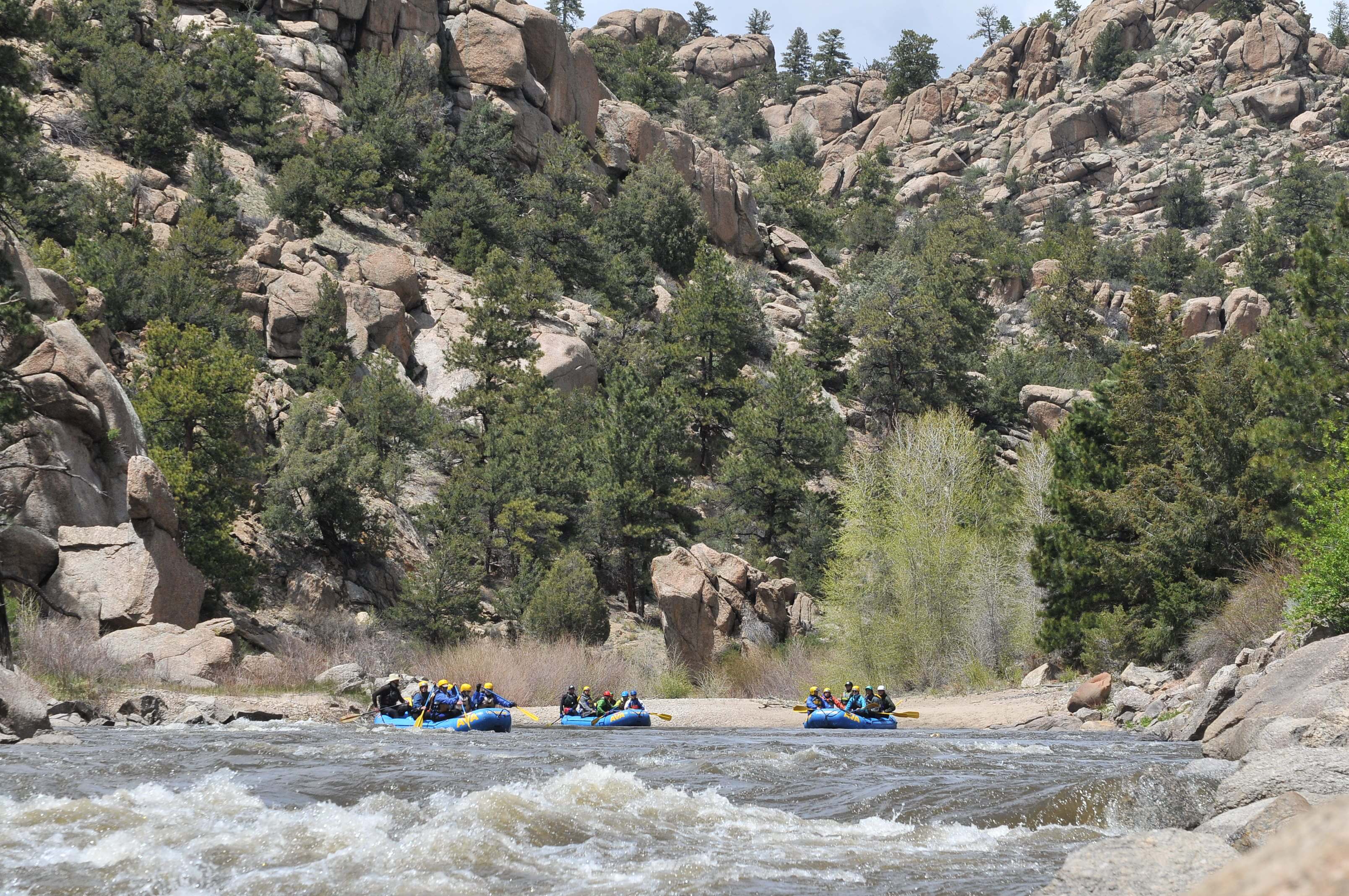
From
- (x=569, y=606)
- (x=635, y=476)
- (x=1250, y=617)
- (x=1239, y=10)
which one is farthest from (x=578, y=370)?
(x=1239, y=10)

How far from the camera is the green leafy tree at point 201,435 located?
102 feet

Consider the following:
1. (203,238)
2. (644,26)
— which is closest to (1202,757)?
(203,238)

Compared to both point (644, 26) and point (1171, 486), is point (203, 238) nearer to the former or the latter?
point (1171, 486)

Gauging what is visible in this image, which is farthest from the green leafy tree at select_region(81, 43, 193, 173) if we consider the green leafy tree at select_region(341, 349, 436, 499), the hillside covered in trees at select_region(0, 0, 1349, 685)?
the green leafy tree at select_region(341, 349, 436, 499)

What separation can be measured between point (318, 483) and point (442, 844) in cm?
2991

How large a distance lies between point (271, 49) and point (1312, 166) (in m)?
71.6

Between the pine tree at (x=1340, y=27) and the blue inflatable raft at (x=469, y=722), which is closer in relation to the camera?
the blue inflatable raft at (x=469, y=722)

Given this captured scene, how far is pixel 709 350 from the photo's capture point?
5306cm

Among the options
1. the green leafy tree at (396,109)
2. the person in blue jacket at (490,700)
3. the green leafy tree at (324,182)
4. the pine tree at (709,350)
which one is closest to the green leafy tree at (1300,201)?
the pine tree at (709,350)

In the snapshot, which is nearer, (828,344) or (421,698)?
(421,698)

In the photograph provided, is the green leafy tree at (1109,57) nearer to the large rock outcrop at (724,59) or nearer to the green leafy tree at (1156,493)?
the large rock outcrop at (724,59)

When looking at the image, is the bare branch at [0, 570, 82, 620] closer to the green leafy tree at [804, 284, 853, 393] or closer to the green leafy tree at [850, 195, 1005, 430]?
the green leafy tree at [850, 195, 1005, 430]

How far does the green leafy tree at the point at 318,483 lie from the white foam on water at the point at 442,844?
2646cm

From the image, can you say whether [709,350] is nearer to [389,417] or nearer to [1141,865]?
[389,417]
